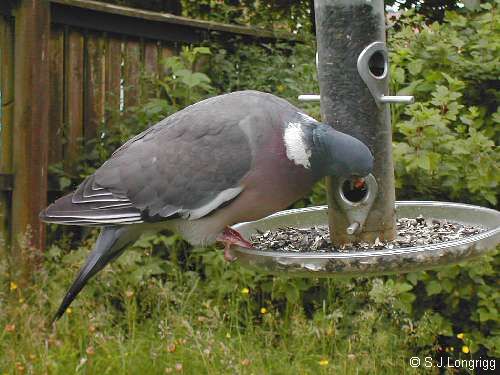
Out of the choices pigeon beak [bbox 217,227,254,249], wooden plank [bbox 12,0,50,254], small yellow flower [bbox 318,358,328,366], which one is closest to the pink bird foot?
pigeon beak [bbox 217,227,254,249]

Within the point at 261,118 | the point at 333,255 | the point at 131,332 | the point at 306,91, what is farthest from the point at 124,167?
the point at 306,91

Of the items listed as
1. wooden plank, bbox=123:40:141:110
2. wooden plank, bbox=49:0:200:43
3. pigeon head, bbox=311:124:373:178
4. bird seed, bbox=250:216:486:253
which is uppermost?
wooden plank, bbox=49:0:200:43

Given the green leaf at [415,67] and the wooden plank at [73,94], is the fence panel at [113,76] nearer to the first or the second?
the wooden plank at [73,94]

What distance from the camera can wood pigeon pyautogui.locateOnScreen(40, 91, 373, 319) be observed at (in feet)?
7.54

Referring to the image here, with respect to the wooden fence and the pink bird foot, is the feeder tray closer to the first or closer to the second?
the pink bird foot

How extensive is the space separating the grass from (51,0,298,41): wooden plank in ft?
4.40

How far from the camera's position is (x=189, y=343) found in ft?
11.0

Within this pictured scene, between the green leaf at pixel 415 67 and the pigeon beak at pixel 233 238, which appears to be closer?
the pigeon beak at pixel 233 238

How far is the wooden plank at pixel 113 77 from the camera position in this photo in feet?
15.1

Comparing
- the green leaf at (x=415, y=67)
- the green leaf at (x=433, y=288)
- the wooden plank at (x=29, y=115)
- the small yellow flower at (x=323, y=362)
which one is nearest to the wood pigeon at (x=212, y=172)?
the small yellow flower at (x=323, y=362)

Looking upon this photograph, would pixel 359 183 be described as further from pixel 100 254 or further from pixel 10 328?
pixel 10 328

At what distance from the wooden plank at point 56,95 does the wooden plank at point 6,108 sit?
1.02 feet

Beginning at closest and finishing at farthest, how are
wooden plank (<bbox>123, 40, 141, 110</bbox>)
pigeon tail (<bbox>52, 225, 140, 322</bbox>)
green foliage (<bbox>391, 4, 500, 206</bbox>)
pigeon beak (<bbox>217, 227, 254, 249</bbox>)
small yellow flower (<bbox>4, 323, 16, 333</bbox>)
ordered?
1. pigeon beak (<bbox>217, 227, 254, 249</bbox>)
2. pigeon tail (<bbox>52, 225, 140, 322</bbox>)
3. small yellow flower (<bbox>4, 323, 16, 333</bbox>)
4. green foliage (<bbox>391, 4, 500, 206</bbox>)
5. wooden plank (<bbox>123, 40, 141, 110</bbox>)

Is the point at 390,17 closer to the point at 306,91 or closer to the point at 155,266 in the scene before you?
the point at 306,91
